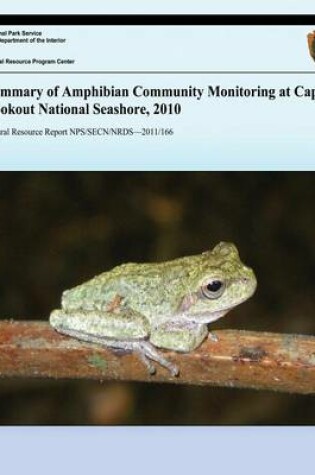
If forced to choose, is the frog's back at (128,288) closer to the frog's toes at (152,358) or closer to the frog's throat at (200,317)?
the frog's throat at (200,317)

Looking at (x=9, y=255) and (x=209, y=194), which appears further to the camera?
(x=209, y=194)

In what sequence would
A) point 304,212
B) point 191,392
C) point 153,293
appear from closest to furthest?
point 153,293 → point 191,392 → point 304,212

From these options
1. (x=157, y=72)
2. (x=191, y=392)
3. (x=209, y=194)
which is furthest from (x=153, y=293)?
(x=209, y=194)

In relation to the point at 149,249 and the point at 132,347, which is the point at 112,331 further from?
the point at 149,249

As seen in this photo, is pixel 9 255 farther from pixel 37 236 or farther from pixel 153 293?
pixel 153 293

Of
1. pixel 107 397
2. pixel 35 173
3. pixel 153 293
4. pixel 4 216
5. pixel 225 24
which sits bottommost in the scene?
pixel 107 397

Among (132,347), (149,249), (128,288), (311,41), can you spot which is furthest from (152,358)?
(149,249)
